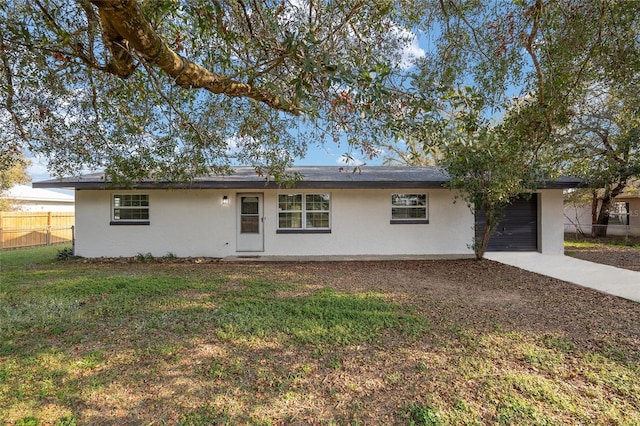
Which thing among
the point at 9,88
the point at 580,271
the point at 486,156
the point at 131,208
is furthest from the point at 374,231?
the point at 9,88

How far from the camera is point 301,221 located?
1045cm

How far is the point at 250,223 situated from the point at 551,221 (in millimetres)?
9791

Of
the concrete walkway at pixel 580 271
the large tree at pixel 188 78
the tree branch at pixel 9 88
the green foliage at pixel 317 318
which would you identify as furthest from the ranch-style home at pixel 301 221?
the green foliage at pixel 317 318

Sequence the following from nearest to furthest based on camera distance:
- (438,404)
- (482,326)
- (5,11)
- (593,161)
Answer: (438,404), (482,326), (5,11), (593,161)

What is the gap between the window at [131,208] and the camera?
33.5ft

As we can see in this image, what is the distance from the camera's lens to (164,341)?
3629 mm

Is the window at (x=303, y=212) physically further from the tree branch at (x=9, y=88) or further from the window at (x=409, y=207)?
the tree branch at (x=9, y=88)

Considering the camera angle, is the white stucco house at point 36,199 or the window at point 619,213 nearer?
the window at point 619,213

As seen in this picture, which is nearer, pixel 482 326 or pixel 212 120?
pixel 482 326

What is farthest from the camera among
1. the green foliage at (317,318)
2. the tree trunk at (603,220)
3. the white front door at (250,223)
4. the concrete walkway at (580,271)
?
the tree trunk at (603,220)

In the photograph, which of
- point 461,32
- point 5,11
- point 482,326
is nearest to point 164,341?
point 482,326

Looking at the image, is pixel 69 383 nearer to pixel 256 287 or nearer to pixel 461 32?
pixel 256 287

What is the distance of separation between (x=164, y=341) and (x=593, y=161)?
50.0ft

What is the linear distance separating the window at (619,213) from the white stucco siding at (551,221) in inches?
476
